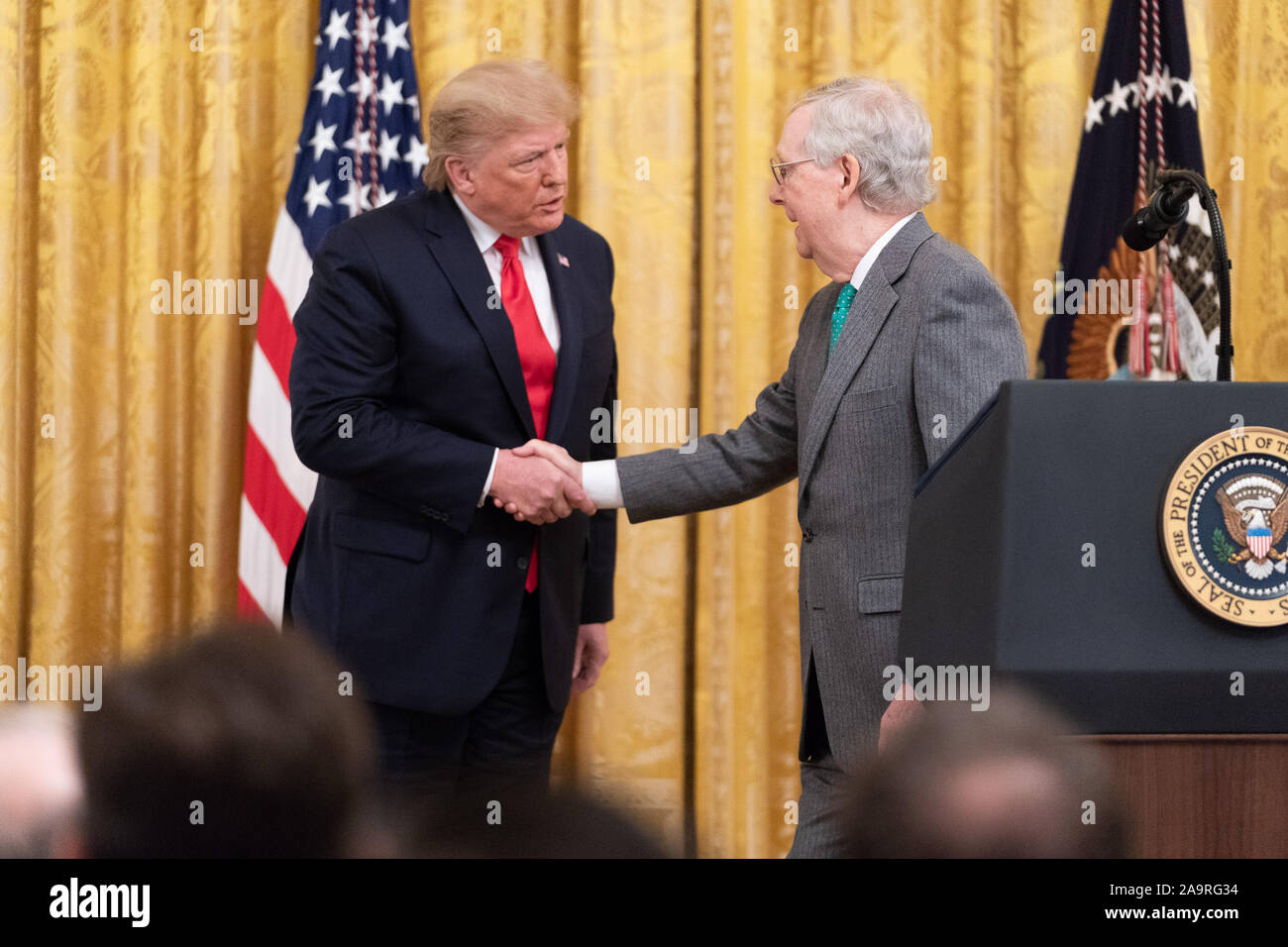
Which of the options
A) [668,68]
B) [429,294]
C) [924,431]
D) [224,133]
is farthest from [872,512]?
[224,133]

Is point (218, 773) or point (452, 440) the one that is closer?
point (218, 773)

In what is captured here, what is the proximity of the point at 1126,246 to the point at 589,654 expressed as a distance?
186cm

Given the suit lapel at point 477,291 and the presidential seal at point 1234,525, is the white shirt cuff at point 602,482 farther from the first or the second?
the presidential seal at point 1234,525

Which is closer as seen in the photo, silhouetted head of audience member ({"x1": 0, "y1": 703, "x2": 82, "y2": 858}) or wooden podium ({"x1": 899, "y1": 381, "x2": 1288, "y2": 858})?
silhouetted head of audience member ({"x1": 0, "y1": 703, "x2": 82, "y2": 858})

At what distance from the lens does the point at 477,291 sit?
2.55 m

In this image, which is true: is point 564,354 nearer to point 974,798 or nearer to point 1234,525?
point 1234,525

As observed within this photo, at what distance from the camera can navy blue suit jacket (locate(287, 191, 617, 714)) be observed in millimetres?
2482

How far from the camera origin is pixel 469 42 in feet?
12.0

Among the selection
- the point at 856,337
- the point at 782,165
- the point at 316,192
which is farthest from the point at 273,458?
the point at 856,337

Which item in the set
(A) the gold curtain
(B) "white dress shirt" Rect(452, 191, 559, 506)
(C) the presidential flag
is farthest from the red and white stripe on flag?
(C) the presidential flag

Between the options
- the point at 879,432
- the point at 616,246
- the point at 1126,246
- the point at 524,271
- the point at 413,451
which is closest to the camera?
the point at 879,432

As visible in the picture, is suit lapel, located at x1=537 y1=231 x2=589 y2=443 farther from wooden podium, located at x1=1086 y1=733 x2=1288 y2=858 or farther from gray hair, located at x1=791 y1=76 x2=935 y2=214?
wooden podium, located at x1=1086 y1=733 x2=1288 y2=858

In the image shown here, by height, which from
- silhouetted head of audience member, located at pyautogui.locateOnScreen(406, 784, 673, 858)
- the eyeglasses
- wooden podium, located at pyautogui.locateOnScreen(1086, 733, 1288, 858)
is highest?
the eyeglasses

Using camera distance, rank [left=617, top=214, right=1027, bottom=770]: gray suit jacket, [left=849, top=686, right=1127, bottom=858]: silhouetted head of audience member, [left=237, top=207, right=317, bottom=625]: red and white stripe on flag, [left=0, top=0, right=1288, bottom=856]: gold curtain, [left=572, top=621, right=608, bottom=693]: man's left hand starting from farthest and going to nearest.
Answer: [left=0, top=0, right=1288, bottom=856]: gold curtain
[left=237, top=207, right=317, bottom=625]: red and white stripe on flag
[left=572, top=621, right=608, bottom=693]: man's left hand
[left=617, top=214, right=1027, bottom=770]: gray suit jacket
[left=849, top=686, right=1127, bottom=858]: silhouetted head of audience member
